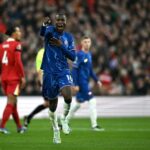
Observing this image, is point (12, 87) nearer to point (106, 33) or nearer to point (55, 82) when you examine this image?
point (55, 82)

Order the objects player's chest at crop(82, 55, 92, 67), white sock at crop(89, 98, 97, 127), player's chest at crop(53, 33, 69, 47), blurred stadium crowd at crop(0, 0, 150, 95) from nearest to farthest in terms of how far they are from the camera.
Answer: player's chest at crop(53, 33, 69, 47) → white sock at crop(89, 98, 97, 127) → player's chest at crop(82, 55, 92, 67) → blurred stadium crowd at crop(0, 0, 150, 95)

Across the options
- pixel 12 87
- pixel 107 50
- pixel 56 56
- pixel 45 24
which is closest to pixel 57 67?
pixel 56 56

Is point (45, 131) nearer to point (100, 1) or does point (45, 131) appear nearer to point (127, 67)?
point (127, 67)

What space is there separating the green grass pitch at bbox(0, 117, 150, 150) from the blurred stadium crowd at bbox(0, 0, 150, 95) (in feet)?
16.9

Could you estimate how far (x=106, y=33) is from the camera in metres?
26.9

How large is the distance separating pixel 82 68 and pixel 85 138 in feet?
12.4

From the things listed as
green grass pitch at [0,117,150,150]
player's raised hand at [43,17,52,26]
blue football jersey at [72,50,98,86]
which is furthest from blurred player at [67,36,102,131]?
player's raised hand at [43,17,52,26]

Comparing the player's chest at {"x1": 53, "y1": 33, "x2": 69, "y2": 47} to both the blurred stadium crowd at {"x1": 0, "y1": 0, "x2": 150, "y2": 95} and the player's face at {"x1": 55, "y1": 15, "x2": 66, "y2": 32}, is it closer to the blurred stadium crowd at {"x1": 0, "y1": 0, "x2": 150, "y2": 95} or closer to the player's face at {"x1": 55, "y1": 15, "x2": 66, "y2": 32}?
the player's face at {"x1": 55, "y1": 15, "x2": 66, "y2": 32}

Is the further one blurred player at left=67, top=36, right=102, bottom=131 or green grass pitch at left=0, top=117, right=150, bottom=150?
blurred player at left=67, top=36, right=102, bottom=131

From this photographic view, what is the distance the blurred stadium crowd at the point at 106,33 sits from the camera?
24.5 meters

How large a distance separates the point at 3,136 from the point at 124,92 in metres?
9.28

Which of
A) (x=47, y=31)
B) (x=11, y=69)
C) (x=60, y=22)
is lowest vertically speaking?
(x=11, y=69)

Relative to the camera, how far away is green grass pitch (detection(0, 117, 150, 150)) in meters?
12.7

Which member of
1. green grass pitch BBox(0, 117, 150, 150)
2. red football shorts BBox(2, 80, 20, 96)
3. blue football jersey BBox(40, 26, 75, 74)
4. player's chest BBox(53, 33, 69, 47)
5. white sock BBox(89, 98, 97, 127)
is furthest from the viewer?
white sock BBox(89, 98, 97, 127)
